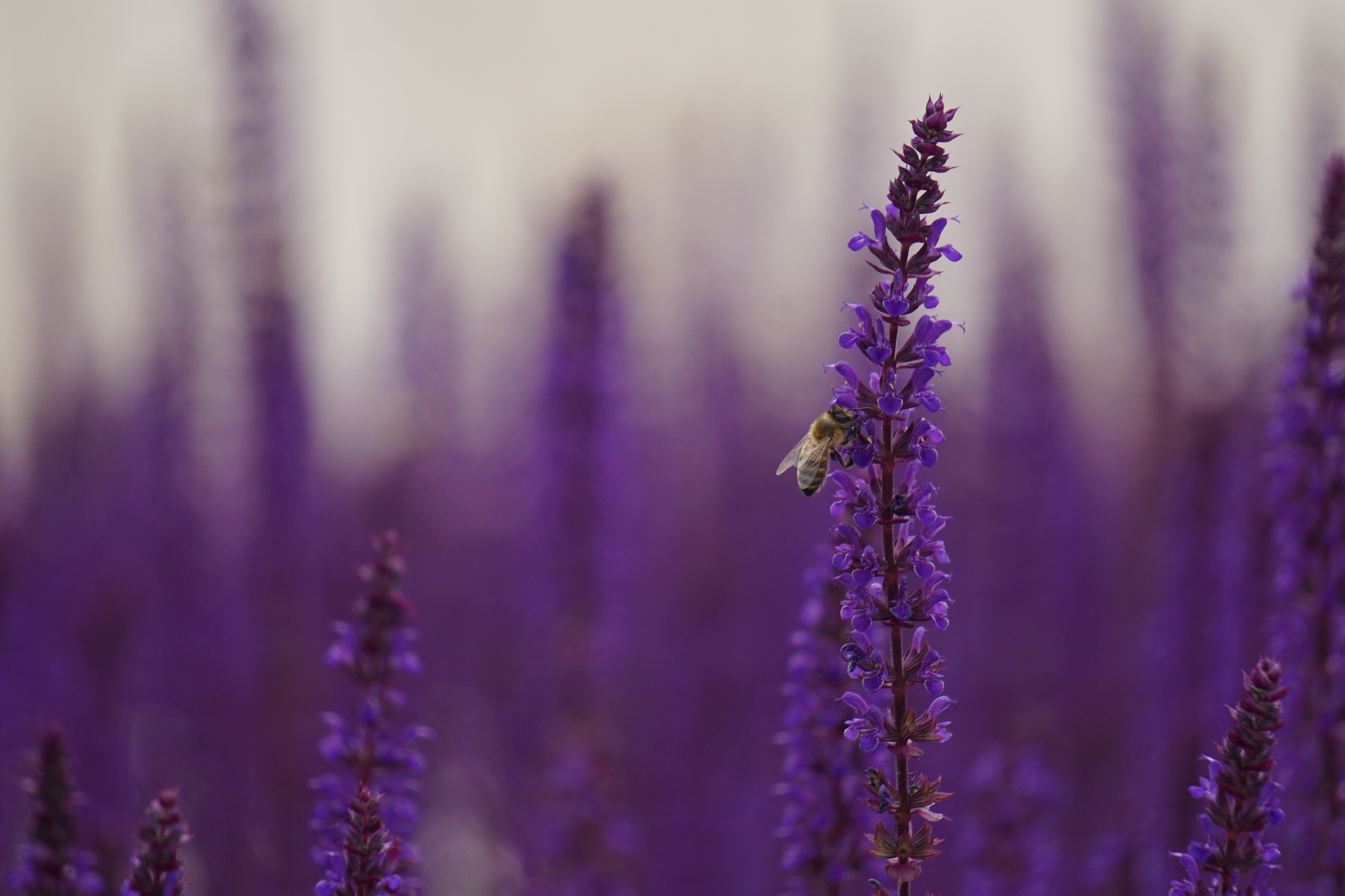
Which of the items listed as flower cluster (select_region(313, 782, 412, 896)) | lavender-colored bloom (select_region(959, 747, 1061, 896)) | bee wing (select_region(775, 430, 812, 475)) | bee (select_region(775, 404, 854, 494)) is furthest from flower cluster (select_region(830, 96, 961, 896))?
lavender-colored bloom (select_region(959, 747, 1061, 896))

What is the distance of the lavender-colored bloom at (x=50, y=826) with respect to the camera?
317cm

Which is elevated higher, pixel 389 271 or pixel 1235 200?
pixel 389 271

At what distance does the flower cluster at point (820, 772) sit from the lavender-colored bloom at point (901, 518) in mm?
574

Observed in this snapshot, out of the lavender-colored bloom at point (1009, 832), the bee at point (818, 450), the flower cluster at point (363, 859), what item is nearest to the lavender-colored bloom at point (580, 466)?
A: the lavender-colored bloom at point (1009, 832)

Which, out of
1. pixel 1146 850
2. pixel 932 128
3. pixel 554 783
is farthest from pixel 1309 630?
pixel 554 783

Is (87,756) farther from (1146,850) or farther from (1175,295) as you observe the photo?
(1175,295)

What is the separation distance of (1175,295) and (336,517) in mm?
9773

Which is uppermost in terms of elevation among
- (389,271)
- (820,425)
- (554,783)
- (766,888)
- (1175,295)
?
(389,271)

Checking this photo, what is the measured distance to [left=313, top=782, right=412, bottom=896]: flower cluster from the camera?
2697 millimetres

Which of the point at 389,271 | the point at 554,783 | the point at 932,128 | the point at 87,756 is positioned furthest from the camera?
the point at 389,271

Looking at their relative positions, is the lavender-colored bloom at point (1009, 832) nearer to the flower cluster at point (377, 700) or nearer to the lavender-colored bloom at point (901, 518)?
the lavender-colored bloom at point (901, 518)

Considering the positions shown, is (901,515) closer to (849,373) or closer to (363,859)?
(849,373)

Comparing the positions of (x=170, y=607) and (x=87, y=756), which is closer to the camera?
(x=87, y=756)

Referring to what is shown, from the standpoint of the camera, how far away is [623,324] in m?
7.99
